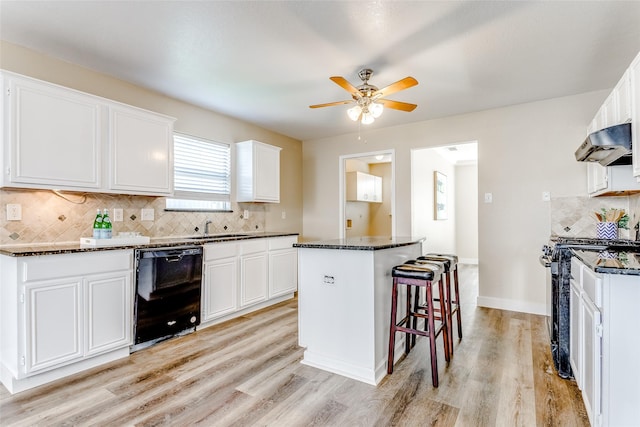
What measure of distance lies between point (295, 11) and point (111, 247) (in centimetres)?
218

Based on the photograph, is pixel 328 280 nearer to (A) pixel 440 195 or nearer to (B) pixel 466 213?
(A) pixel 440 195

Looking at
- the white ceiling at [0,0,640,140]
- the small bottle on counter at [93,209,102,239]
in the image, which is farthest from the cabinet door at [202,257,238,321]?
the white ceiling at [0,0,640,140]

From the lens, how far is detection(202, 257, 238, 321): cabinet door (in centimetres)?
326

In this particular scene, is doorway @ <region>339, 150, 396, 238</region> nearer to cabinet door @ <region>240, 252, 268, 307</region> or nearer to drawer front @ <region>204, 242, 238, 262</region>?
cabinet door @ <region>240, 252, 268, 307</region>

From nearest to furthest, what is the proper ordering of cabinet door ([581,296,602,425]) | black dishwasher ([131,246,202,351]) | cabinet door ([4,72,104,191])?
cabinet door ([581,296,602,425])
cabinet door ([4,72,104,191])
black dishwasher ([131,246,202,351])

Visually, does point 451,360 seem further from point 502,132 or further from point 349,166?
point 349,166

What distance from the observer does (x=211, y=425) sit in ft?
5.77

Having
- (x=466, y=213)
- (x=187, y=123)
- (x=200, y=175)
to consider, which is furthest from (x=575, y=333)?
(x=466, y=213)

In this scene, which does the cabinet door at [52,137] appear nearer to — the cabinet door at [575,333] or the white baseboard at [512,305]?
the cabinet door at [575,333]

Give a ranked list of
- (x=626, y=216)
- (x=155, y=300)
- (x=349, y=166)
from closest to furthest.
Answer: (x=155, y=300)
(x=626, y=216)
(x=349, y=166)

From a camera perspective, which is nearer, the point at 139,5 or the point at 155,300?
the point at 139,5

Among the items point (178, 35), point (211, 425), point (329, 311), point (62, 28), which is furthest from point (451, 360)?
point (62, 28)

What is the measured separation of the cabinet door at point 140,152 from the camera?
2.81 meters

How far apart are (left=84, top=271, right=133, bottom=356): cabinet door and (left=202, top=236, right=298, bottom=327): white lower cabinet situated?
0.74 metres
